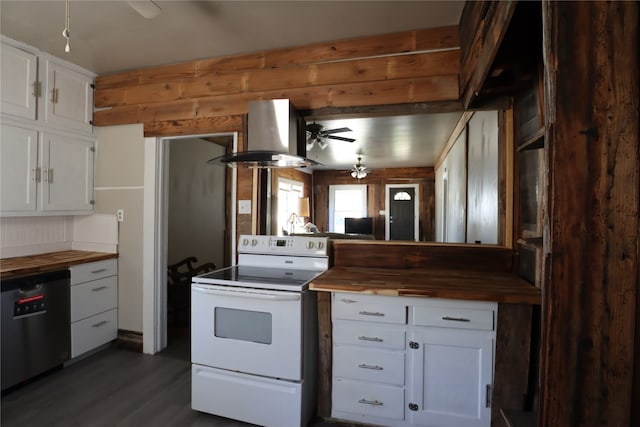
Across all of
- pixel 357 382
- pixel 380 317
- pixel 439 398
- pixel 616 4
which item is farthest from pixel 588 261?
pixel 357 382

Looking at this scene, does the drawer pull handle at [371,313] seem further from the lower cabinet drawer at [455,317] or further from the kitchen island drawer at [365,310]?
the lower cabinet drawer at [455,317]

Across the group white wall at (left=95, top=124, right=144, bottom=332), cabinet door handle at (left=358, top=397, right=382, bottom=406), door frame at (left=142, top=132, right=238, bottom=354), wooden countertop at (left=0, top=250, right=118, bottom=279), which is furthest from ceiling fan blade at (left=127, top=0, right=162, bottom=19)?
cabinet door handle at (left=358, top=397, right=382, bottom=406)

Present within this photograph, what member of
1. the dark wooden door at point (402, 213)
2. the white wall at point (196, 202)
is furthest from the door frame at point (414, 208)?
the white wall at point (196, 202)

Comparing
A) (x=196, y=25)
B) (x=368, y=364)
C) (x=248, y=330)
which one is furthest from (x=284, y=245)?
(x=196, y=25)

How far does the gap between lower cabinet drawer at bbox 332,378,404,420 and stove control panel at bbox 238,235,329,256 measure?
2.71ft

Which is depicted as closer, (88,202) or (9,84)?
(9,84)

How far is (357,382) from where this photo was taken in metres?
1.80

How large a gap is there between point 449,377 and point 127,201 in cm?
288

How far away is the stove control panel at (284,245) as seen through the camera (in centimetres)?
225

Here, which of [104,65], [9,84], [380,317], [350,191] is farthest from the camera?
[350,191]

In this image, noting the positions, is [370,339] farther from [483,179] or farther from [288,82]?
[288,82]

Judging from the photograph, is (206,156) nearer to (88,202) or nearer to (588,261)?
(88,202)

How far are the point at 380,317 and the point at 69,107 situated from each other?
123 inches

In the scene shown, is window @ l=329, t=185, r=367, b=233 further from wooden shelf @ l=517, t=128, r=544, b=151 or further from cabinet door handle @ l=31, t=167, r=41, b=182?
cabinet door handle @ l=31, t=167, r=41, b=182
